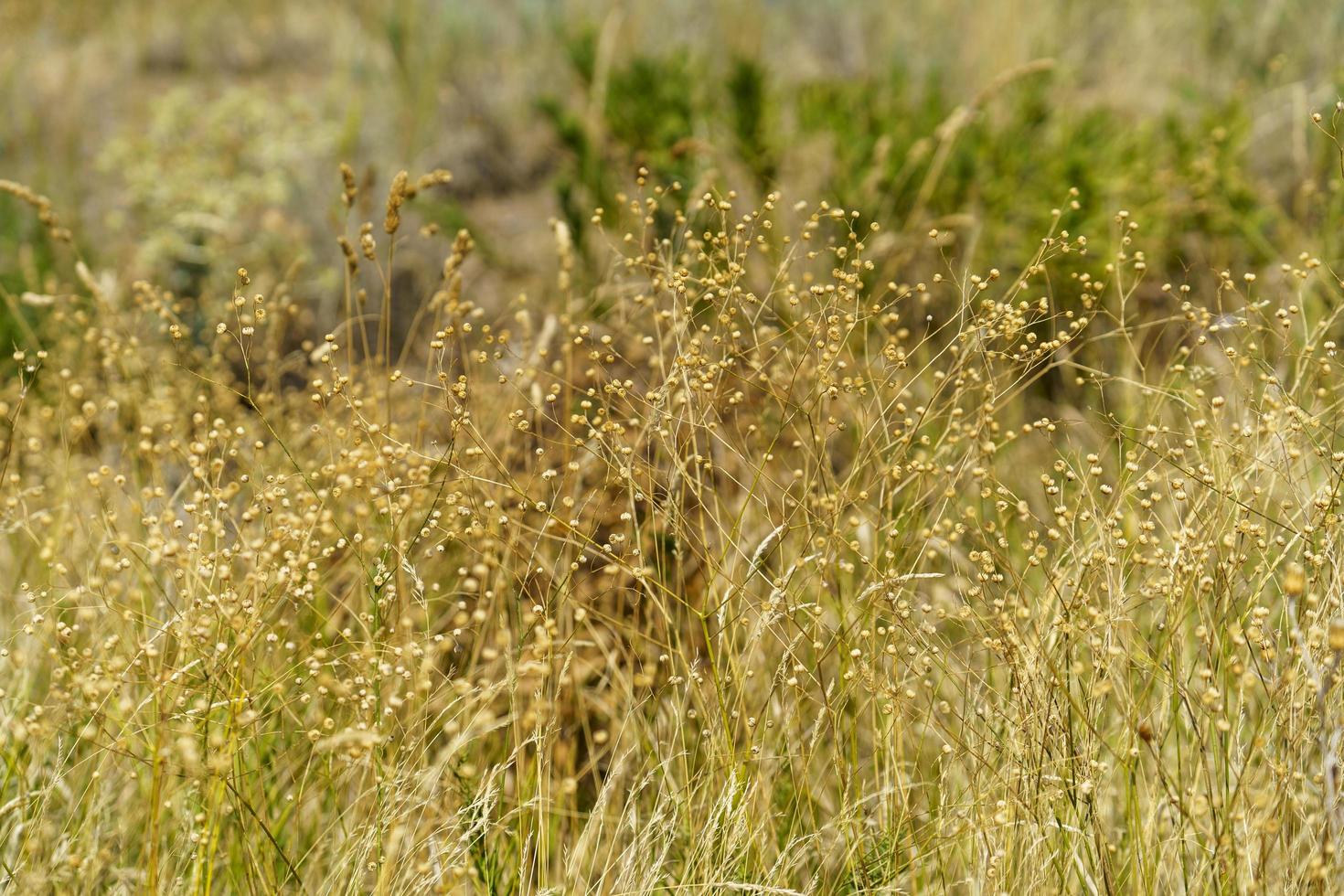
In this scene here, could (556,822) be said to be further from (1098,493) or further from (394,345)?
(394,345)

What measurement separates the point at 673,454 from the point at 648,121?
10.1ft

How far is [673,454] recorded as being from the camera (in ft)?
5.10

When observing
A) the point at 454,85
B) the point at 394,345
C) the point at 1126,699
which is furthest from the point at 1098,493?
the point at 454,85

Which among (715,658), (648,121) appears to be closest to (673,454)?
(715,658)

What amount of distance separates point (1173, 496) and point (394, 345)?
321 centimetres

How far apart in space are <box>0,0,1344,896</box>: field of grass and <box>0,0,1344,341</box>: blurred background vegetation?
3cm

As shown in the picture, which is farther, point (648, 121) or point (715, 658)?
point (648, 121)

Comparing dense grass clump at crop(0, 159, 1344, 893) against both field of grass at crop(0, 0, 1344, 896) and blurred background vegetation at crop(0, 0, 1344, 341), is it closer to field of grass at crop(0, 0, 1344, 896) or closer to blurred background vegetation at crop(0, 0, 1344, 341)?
field of grass at crop(0, 0, 1344, 896)

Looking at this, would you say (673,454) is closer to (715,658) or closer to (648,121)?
(715,658)

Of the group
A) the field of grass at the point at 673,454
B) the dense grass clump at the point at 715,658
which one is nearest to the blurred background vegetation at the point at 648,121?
the field of grass at the point at 673,454

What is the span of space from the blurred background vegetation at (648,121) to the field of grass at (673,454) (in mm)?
34

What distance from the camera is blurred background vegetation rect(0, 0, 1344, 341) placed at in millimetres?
3896

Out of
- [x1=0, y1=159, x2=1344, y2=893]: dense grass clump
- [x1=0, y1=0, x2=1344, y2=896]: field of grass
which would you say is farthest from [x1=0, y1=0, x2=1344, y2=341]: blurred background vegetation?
[x1=0, y1=159, x2=1344, y2=893]: dense grass clump

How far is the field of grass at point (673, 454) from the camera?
5.12 feet
